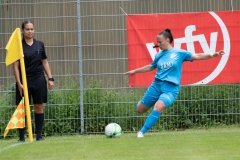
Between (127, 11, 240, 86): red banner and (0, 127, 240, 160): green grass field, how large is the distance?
154 cm

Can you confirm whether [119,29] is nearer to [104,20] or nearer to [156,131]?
[104,20]

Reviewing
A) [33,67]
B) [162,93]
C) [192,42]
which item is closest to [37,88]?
[33,67]

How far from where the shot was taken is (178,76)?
405 inches

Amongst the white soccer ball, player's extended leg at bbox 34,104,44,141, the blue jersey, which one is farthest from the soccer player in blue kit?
player's extended leg at bbox 34,104,44,141

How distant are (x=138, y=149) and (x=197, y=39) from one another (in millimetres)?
3702

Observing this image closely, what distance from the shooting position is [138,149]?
866 cm

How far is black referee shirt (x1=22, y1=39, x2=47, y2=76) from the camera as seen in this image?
409 inches

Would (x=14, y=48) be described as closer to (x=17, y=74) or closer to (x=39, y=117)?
(x=17, y=74)

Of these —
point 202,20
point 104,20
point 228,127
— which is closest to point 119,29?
point 104,20

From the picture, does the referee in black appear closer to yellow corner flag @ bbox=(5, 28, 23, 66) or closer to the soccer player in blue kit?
yellow corner flag @ bbox=(5, 28, 23, 66)

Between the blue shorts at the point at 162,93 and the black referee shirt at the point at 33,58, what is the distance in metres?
1.77

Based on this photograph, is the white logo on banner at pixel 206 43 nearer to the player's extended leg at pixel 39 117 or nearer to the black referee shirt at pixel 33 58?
A: the black referee shirt at pixel 33 58

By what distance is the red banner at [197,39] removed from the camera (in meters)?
11.8

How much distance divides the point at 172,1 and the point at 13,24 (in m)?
3.14
